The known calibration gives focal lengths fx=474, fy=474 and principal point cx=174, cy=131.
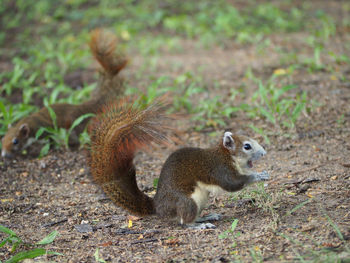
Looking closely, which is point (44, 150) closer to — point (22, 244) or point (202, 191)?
point (22, 244)

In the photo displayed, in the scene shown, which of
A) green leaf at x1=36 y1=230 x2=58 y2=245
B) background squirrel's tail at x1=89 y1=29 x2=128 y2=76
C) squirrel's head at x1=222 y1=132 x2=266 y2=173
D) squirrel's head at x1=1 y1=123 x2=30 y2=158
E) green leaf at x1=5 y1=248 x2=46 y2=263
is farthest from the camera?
background squirrel's tail at x1=89 y1=29 x2=128 y2=76

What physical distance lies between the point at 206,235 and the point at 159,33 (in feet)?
23.2

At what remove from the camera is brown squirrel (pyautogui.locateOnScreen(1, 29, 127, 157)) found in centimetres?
536

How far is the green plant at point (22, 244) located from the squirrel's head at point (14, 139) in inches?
77.9

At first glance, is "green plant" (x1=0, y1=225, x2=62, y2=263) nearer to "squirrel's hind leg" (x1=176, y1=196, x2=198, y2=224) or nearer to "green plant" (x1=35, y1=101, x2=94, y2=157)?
"squirrel's hind leg" (x1=176, y1=196, x2=198, y2=224)

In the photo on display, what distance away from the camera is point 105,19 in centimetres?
1062

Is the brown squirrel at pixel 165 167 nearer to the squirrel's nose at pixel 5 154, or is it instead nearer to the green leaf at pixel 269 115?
the green leaf at pixel 269 115

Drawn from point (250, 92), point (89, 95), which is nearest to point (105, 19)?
point (89, 95)

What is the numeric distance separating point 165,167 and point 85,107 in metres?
2.35

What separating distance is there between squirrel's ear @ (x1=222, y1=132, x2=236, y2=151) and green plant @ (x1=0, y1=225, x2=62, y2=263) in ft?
4.40

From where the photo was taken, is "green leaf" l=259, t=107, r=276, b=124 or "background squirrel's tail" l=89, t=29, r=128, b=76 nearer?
"green leaf" l=259, t=107, r=276, b=124

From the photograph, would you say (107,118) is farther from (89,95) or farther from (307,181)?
(89,95)

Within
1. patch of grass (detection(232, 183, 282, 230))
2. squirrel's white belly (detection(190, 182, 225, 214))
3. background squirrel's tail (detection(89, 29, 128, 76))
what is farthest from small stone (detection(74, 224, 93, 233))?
background squirrel's tail (detection(89, 29, 128, 76))

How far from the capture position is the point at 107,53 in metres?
5.59
